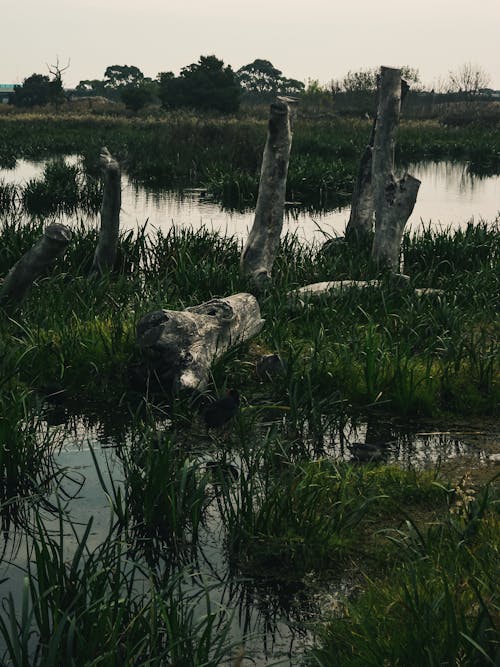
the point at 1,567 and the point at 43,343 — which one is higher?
the point at 43,343

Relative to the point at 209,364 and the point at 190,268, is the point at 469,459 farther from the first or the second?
the point at 190,268

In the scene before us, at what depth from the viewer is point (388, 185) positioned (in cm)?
1090

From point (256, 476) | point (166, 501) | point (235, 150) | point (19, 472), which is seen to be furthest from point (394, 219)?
point (235, 150)

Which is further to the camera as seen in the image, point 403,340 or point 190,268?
point 190,268

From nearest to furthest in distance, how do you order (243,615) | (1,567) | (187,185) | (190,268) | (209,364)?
(243,615)
(1,567)
(209,364)
(190,268)
(187,185)

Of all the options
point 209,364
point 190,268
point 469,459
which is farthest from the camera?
point 190,268

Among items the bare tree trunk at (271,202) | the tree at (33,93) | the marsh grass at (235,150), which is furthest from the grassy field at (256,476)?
the tree at (33,93)

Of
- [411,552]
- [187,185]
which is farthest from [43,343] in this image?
[187,185]

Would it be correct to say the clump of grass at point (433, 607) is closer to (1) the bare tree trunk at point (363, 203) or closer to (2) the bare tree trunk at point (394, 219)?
(2) the bare tree trunk at point (394, 219)

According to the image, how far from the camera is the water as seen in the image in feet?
53.4

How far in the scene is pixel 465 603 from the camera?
3.57 m

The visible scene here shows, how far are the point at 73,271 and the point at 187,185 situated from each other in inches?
508

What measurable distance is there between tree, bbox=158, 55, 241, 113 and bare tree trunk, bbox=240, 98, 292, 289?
43.3 metres

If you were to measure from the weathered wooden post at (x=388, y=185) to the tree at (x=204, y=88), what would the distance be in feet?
140
